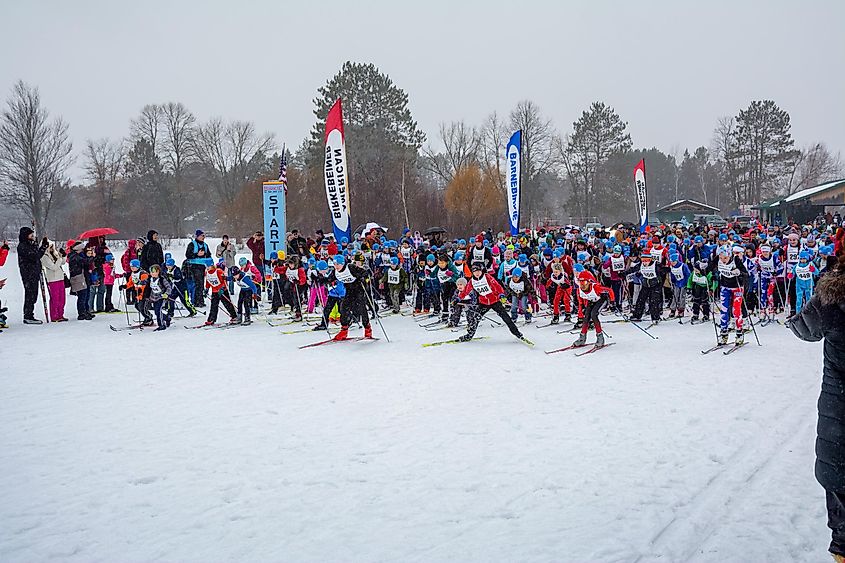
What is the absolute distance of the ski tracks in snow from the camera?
3684 mm

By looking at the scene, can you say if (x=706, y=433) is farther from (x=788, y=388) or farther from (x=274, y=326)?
(x=274, y=326)

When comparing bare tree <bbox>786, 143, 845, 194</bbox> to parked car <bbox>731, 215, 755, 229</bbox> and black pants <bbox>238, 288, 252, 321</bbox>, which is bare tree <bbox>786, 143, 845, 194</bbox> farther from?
black pants <bbox>238, 288, 252, 321</bbox>

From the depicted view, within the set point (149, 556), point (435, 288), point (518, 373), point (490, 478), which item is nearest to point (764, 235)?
point (435, 288)

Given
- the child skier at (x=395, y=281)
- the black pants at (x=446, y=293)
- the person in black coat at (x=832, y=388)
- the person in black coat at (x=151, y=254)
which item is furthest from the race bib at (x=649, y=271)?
the person in black coat at (x=151, y=254)

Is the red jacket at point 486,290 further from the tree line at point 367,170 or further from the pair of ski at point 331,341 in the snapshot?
the tree line at point 367,170

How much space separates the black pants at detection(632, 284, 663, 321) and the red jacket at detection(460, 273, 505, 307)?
379 centimetres

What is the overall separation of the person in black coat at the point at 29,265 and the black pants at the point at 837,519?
1440 cm

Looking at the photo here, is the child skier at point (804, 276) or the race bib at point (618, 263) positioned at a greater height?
the race bib at point (618, 263)

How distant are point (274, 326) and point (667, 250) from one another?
29.1 feet

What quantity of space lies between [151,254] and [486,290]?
8.32 meters

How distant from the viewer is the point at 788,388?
7035mm

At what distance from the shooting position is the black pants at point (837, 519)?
2875mm

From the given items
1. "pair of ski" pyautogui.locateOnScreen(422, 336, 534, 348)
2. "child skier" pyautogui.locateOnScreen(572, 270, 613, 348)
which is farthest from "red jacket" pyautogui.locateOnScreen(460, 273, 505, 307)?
"child skier" pyautogui.locateOnScreen(572, 270, 613, 348)

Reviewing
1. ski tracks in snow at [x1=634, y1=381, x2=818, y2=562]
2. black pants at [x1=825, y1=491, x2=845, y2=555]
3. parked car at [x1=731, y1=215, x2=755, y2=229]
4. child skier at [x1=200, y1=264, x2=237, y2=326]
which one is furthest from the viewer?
parked car at [x1=731, y1=215, x2=755, y2=229]
